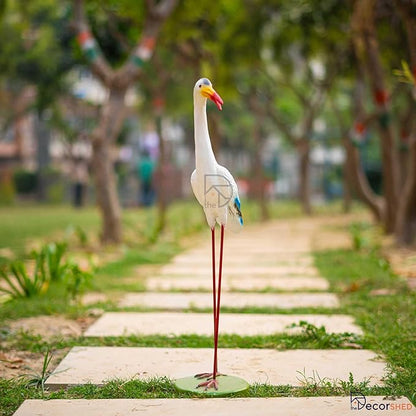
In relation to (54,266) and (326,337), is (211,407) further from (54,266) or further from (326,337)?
(54,266)

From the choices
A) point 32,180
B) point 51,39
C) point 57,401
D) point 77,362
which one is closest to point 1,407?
point 57,401

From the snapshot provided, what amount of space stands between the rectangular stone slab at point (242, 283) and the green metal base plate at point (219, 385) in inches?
114

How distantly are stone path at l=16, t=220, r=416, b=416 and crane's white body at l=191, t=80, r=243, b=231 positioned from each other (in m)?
0.83

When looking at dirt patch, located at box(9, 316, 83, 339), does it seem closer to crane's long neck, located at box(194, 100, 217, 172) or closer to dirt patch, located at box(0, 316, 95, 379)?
dirt patch, located at box(0, 316, 95, 379)

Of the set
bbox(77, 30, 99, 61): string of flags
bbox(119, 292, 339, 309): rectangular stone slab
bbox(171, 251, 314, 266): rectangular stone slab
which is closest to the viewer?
bbox(119, 292, 339, 309): rectangular stone slab

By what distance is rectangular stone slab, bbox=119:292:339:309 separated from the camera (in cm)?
553

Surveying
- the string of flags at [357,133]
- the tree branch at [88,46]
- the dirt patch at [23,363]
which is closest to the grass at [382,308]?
the dirt patch at [23,363]

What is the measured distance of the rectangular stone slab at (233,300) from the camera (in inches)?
218

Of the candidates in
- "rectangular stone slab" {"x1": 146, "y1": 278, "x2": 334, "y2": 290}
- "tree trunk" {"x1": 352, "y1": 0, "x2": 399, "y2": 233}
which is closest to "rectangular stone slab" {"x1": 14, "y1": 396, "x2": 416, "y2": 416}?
"rectangular stone slab" {"x1": 146, "y1": 278, "x2": 334, "y2": 290}

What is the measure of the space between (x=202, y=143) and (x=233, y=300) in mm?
2641

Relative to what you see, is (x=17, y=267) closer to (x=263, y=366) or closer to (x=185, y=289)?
(x=185, y=289)

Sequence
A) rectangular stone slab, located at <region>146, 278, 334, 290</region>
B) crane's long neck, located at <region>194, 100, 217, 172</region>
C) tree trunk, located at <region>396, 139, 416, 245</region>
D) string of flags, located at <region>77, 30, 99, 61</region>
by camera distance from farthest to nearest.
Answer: string of flags, located at <region>77, 30, 99, 61</region>, tree trunk, located at <region>396, 139, 416, 245</region>, rectangular stone slab, located at <region>146, 278, 334, 290</region>, crane's long neck, located at <region>194, 100, 217, 172</region>

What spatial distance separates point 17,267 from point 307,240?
6.31 m

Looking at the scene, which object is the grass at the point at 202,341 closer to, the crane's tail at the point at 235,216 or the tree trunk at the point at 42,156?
the crane's tail at the point at 235,216
